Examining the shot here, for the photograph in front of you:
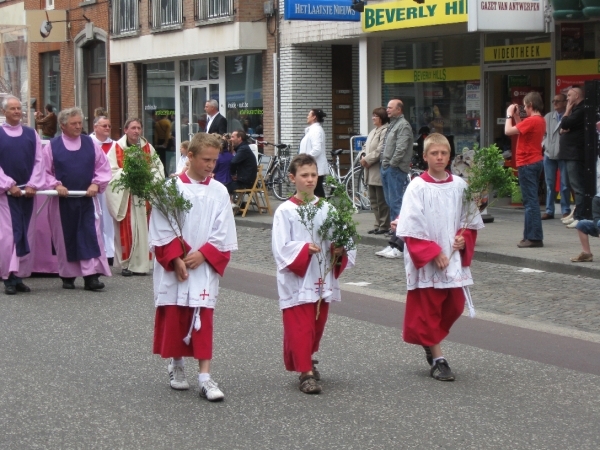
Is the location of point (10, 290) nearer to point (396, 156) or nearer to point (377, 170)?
point (396, 156)

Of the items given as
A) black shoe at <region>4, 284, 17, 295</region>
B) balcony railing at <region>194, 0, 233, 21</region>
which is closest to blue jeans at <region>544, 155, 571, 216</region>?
black shoe at <region>4, 284, 17, 295</region>

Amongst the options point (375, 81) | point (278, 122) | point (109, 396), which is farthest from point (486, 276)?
point (278, 122)

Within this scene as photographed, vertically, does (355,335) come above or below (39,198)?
below

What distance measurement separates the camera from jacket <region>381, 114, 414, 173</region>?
46.2ft

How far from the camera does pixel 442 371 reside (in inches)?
288

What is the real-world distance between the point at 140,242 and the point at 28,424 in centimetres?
632

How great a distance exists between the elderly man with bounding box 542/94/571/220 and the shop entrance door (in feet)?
5.19

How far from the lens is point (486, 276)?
12117mm

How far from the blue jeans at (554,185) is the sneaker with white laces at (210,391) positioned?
9.60m

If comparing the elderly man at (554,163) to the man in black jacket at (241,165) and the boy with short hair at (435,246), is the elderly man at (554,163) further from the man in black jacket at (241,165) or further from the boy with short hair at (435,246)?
the boy with short hair at (435,246)

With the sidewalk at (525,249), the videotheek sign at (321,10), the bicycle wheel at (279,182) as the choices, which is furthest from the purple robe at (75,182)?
the bicycle wheel at (279,182)

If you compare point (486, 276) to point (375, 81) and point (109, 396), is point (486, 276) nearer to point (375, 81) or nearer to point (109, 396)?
point (109, 396)

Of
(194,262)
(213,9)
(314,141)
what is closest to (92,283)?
(194,262)

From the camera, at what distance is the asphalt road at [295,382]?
6062 millimetres
